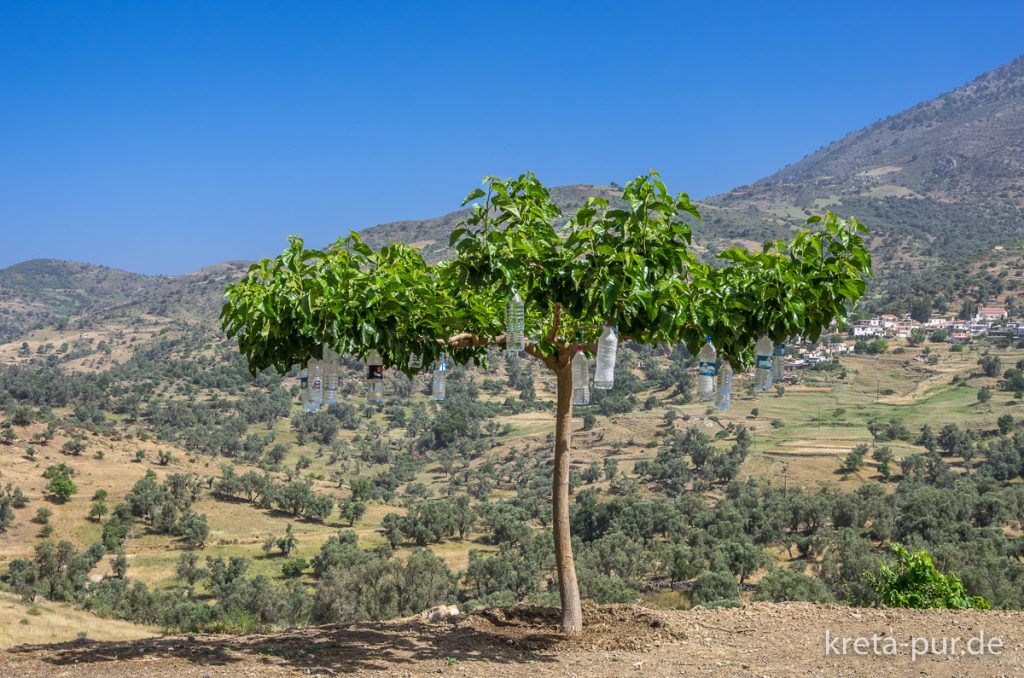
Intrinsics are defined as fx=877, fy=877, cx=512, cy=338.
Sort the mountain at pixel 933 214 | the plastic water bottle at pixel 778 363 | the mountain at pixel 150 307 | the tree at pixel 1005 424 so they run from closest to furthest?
the plastic water bottle at pixel 778 363, the tree at pixel 1005 424, the mountain at pixel 933 214, the mountain at pixel 150 307

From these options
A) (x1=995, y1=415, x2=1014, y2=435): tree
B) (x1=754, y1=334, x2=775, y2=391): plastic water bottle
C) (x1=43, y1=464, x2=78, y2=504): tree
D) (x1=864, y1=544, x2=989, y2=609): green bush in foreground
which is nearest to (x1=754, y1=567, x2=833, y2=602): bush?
(x1=864, y1=544, x2=989, y2=609): green bush in foreground

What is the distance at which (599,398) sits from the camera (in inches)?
3076

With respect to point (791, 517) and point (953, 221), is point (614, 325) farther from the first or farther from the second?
point (953, 221)

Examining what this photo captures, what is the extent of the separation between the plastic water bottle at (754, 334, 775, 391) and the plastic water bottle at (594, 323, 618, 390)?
1.16m

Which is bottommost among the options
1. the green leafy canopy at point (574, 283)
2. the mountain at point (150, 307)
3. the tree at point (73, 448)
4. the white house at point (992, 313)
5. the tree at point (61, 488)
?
the tree at point (61, 488)

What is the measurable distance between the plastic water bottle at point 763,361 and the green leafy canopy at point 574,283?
0.30 ft

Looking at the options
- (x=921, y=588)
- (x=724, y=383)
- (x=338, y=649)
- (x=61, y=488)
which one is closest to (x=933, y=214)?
(x=61, y=488)

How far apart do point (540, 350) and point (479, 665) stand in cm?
250

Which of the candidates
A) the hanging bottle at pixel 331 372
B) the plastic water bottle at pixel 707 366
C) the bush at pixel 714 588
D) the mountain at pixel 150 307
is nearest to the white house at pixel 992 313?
the bush at pixel 714 588

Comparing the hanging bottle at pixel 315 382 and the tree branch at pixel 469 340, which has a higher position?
the tree branch at pixel 469 340

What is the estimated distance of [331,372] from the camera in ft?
23.0

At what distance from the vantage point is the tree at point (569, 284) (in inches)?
243

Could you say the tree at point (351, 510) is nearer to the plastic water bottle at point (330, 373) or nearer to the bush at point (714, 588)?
the bush at point (714, 588)

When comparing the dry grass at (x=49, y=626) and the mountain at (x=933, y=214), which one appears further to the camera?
the mountain at (x=933, y=214)
